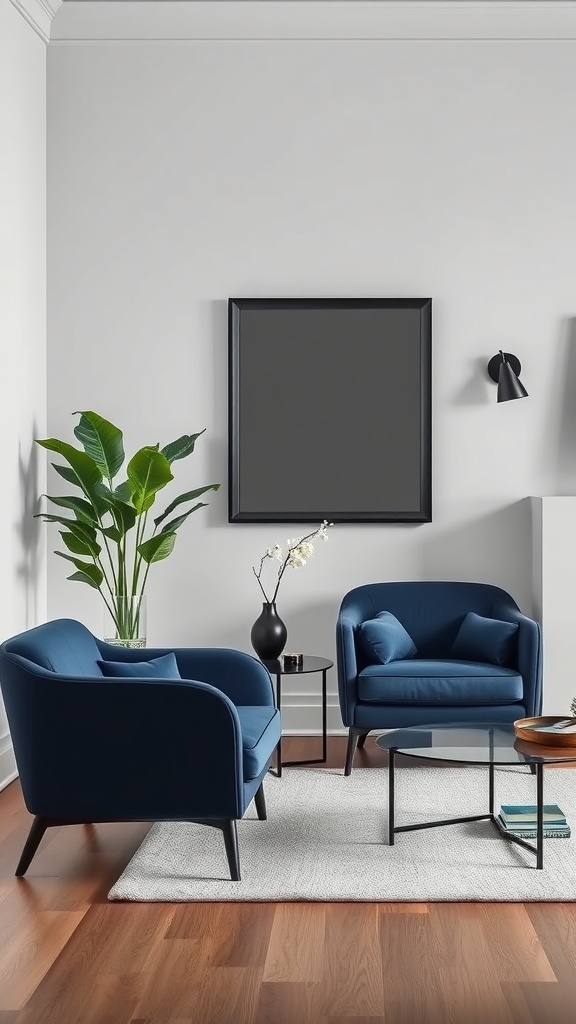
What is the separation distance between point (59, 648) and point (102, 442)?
151 centimetres

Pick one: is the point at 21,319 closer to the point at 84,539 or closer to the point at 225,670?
the point at 84,539

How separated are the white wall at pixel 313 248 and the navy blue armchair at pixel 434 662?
0.35 m

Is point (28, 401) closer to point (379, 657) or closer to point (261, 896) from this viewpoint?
point (379, 657)

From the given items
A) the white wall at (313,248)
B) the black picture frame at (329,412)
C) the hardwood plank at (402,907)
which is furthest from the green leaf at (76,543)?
the hardwood plank at (402,907)

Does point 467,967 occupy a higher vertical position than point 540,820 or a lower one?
lower

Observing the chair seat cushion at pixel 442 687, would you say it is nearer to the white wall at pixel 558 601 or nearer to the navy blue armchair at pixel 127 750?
the white wall at pixel 558 601

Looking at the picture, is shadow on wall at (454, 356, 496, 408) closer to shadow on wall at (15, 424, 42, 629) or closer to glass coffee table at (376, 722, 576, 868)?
glass coffee table at (376, 722, 576, 868)

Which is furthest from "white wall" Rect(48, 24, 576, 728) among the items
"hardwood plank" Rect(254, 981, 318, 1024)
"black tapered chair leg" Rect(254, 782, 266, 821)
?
"hardwood plank" Rect(254, 981, 318, 1024)

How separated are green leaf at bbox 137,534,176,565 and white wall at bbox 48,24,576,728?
11.9 inches

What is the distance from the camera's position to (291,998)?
96.2 inches

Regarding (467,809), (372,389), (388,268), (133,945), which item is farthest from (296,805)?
(388,268)

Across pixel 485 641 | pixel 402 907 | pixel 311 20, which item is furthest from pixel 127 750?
pixel 311 20

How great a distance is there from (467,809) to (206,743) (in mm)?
1252

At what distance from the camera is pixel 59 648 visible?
3514 millimetres
